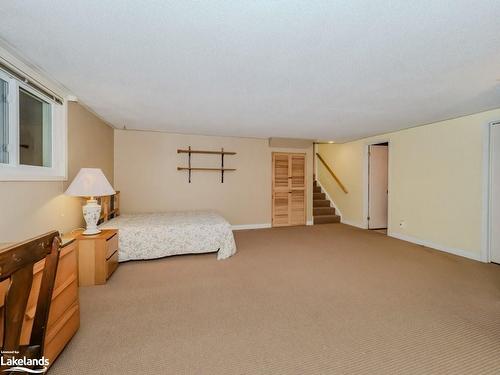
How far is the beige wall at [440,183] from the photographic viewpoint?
366cm

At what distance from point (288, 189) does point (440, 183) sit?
3092 mm

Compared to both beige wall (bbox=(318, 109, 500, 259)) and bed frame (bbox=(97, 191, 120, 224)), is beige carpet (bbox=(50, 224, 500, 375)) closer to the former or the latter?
beige wall (bbox=(318, 109, 500, 259))

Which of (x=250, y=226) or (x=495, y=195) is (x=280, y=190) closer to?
(x=250, y=226)

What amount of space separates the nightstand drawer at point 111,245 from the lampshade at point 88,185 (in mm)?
592

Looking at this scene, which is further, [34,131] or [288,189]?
[288,189]

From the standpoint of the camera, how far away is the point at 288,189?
6.23 meters

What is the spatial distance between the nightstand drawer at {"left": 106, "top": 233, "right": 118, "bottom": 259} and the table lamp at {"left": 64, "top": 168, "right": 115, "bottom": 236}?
0.64 feet

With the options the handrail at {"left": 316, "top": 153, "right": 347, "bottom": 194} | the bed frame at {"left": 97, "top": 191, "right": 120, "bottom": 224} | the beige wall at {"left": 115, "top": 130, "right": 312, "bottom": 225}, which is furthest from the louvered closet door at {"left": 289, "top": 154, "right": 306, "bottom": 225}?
the bed frame at {"left": 97, "top": 191, "right": 120, "bottom": 224}

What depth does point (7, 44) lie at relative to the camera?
1.89 metres

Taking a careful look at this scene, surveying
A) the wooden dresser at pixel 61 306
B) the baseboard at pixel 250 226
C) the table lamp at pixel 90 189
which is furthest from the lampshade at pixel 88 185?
the baseboard at pixel 250 226

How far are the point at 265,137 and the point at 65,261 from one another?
472 centimetres

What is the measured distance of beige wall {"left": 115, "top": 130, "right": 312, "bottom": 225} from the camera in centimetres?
515

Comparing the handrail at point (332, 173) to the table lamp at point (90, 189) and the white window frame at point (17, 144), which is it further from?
the white window frame at point (17, 144)

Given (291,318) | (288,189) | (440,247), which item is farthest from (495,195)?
(288,189)
